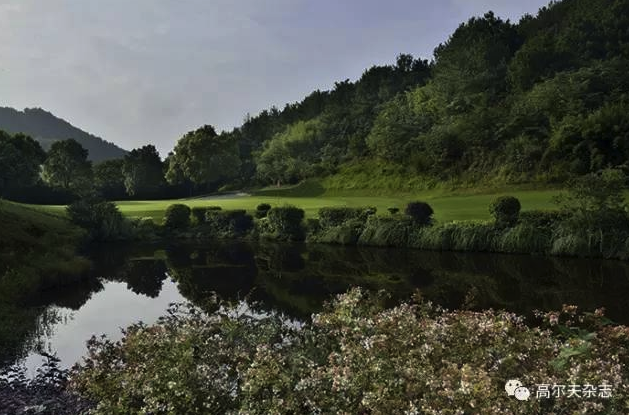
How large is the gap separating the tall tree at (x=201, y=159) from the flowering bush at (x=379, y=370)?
74853 millimetres

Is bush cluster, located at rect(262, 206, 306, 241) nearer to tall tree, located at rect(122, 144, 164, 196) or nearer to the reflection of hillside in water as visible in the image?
the reflection of hillside in water

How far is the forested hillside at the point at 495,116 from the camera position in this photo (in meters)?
45.6

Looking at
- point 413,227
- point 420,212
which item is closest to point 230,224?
point 413,227

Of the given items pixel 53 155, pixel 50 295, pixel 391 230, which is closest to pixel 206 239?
pixel 391 230

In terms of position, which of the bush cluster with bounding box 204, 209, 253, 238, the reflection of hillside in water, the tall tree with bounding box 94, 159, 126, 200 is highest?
the tall tree with bounding box 94, 159, 126, 200

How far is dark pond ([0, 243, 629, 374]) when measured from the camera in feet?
50.6

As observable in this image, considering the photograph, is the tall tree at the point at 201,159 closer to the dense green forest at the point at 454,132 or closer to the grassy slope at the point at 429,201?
the dense green forest at the point at 454,132

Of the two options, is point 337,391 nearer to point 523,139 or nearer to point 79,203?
point 79,203

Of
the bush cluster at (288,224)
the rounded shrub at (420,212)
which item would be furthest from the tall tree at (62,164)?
the rounded shrub at (420,212)

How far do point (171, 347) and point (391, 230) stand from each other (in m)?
26.2

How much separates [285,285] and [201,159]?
207 ft

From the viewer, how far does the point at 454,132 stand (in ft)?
182

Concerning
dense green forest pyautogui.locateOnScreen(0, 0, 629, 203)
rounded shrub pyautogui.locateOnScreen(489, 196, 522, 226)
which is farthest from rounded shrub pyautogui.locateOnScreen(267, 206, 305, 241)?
dense green forest pyautogui.locateOnScreen(0, 0, 629, 203)

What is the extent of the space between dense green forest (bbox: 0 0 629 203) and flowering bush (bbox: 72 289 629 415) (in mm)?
36621
